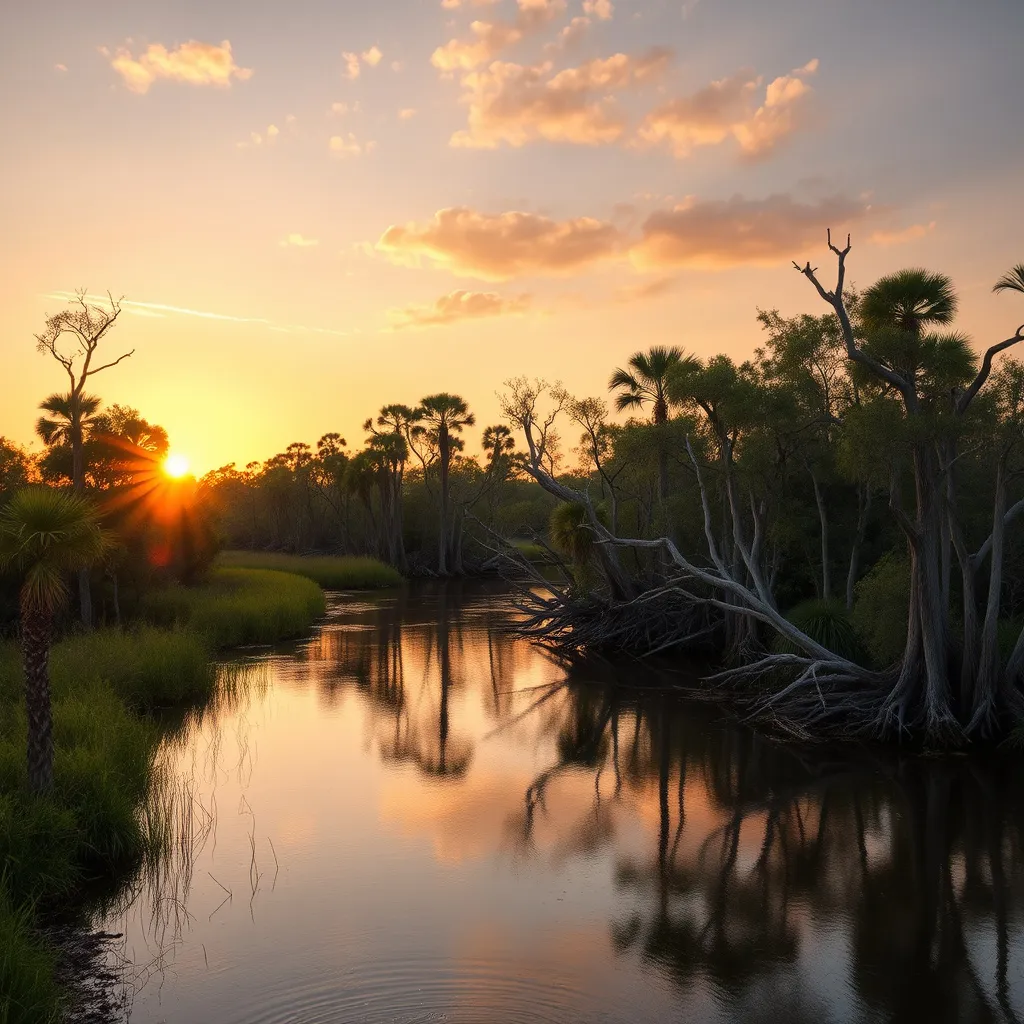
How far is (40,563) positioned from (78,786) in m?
2.84

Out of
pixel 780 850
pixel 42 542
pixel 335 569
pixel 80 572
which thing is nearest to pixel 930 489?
pixel 780 850

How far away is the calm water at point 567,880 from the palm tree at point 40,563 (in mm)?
2085

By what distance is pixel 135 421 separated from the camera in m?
35.4

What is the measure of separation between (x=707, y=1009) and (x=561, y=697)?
16.3 metres

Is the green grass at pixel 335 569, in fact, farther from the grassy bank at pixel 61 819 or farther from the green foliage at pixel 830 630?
the grassy bank at pixel 61 819

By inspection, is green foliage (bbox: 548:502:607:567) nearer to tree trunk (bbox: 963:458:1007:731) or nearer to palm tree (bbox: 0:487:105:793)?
tree trunk (bbox: 963:458:1007:731)

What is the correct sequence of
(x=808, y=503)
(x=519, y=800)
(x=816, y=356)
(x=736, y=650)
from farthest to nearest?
(x=808, y=503) < (x=736, y=650) < (x=816, y=356) < (x=519, y=800)

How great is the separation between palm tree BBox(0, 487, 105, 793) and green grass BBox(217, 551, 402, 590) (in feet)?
146

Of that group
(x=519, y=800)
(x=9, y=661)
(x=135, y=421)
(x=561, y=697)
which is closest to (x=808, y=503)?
(x=561, y=697)

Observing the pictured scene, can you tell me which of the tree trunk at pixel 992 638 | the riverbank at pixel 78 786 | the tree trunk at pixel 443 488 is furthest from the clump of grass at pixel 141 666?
the tree trunk at pixel 443 488

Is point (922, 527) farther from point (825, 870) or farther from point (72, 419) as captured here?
point (72, 419)

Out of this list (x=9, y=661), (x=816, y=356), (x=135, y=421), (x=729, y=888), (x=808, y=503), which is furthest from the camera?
(x=135, y=421)

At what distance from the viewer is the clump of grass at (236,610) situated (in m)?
30.6

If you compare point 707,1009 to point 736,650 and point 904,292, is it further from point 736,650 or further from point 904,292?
point 736,650
